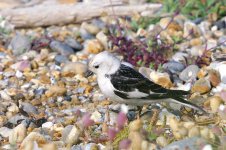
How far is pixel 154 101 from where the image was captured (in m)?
5.44

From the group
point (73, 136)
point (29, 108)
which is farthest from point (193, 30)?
point (73, 136)

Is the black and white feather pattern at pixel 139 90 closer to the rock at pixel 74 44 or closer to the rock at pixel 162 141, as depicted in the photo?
the rock at pixel 162 141

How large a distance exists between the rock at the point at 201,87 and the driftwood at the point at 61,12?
6.86 ft

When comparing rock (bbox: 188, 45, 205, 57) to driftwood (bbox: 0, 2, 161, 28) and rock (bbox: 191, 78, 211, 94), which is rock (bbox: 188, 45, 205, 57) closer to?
rock (bbox: 191, 78, 211, 94)

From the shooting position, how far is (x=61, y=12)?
8.19m

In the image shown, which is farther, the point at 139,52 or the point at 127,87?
the point at 139,52

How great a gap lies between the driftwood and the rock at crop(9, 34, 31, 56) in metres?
0.52

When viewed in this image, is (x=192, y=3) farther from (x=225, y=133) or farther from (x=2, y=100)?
(x=225, y=133)

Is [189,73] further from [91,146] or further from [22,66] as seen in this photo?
[91,146]

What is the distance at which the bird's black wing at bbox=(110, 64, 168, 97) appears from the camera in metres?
5.38

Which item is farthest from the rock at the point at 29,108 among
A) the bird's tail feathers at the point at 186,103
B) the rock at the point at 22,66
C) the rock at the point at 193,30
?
the rock at the point at 193,30

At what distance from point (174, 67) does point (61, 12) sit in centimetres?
189

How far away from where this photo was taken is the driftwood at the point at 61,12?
26.6ft

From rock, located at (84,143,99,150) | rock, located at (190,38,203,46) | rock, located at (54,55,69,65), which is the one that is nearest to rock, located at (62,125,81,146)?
rock, located at (84,143,99,150)
